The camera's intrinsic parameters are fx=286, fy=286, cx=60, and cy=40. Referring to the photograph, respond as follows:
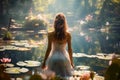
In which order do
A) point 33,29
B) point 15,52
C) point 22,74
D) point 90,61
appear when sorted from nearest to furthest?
point 22,74 < point 90,61 < point 15,52 < point 33,29

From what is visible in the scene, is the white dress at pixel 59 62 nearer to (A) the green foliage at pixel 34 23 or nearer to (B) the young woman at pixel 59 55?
(B) the young woman at pixel 59 55

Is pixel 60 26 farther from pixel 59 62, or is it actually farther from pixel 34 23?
pixel 34 23

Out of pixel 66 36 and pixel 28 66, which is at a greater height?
pixel 66 36

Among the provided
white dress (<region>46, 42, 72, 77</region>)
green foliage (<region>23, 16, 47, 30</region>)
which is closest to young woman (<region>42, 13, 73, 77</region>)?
white dress (<region>46, 42, 72, 77</region>)

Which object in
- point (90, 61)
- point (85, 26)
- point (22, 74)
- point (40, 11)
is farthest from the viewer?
point (40, 11)

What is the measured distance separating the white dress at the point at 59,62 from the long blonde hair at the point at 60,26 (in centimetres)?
26

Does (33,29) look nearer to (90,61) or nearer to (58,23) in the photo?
(90,61)

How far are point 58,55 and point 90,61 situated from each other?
15.6 ft

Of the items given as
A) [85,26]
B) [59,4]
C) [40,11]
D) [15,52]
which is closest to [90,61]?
[15,52]

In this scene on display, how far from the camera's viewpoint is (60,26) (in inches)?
202

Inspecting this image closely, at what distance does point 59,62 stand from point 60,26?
819mm

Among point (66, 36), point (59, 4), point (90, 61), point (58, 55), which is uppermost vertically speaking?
point (59, 4)

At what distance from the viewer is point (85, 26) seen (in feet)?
101

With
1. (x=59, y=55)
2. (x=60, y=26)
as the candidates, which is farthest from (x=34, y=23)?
(x=60, y=26)
